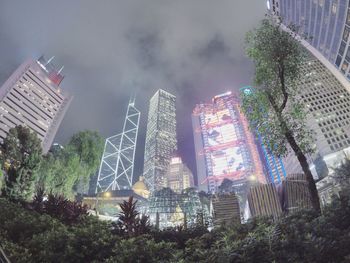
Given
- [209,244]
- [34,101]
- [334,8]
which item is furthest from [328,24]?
[34,101]

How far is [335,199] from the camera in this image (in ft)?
25.5

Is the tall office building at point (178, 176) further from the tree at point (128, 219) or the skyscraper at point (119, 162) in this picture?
the tree at point (128, 219)

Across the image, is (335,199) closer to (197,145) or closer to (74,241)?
(74,241)

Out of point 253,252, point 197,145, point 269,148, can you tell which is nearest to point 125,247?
point 253,252

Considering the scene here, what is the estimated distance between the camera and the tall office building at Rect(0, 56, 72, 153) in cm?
9738

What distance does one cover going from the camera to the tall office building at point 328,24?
47.2 m

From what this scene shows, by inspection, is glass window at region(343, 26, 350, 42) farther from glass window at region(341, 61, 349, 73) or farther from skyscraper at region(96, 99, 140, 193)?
skyscraper at region(96, 99, 140, 193)

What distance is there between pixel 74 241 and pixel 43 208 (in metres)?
6.11

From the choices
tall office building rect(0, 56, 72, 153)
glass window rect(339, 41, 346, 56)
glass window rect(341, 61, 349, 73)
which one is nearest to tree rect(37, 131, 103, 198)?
glass window rect(339, 41, 346, 56)

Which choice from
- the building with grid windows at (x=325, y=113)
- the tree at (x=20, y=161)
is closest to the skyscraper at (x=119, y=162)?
the building with grid windows at (x=325, y=113)

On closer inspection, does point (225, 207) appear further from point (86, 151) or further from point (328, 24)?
point (328, 24)

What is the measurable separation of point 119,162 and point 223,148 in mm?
63306

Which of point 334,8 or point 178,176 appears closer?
point 334,8

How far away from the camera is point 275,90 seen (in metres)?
13.2
